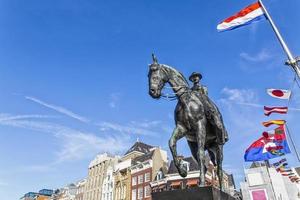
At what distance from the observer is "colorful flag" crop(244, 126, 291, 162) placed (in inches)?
952

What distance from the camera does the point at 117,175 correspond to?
4862cm

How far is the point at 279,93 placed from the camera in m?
15.5

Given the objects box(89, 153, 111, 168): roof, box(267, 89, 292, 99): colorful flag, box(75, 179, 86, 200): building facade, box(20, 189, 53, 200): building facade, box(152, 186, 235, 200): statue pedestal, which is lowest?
box(152, 186, 235, 200): statue pedestal

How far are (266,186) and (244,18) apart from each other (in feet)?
109

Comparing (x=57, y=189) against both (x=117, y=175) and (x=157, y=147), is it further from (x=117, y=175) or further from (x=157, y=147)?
(x=157, y=147)

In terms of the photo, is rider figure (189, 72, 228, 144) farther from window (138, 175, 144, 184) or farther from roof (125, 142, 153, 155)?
roof (125, 142, 153, 155)

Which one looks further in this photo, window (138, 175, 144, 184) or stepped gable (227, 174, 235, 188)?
stepped gable (227, 174, 235, 188)

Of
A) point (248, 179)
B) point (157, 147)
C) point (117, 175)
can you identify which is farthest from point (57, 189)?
point (248, 179)

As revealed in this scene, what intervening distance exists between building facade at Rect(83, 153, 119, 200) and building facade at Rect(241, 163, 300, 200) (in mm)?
23362

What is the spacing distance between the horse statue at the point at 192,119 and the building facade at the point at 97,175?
47.2 meters

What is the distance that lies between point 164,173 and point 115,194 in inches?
432

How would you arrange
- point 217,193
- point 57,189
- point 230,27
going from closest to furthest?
point 217,193, point 230,27, point 57,189

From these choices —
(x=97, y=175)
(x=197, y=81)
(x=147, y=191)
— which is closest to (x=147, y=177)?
(x=147, y=191)

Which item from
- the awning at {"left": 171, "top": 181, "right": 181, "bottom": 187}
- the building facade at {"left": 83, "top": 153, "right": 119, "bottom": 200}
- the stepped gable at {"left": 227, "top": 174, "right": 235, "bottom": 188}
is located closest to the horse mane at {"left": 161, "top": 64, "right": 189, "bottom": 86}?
the awning at {"left": 171, "top": 181, "right": 181, "bottom": 187}
